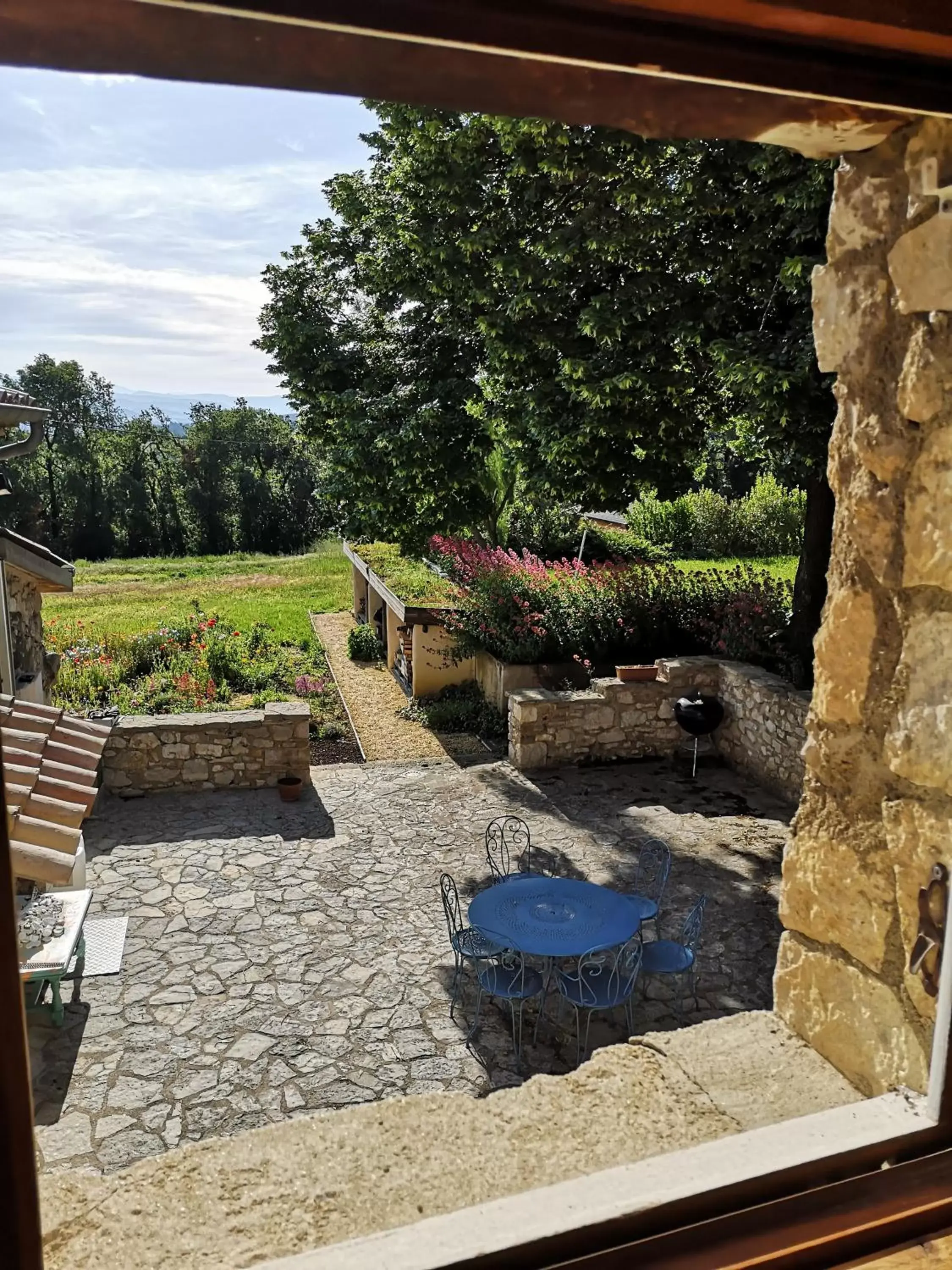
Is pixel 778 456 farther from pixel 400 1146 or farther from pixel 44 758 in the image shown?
pixel 400 1146

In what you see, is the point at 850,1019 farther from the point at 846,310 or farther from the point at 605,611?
the point at 605,611

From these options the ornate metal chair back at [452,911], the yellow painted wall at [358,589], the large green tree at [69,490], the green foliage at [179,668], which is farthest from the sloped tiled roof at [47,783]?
the large green tree at [69,490]

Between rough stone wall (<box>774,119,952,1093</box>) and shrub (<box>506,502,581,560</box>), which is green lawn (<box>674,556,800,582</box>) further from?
rough stone wall (<box>774,119,952,1093</box>)

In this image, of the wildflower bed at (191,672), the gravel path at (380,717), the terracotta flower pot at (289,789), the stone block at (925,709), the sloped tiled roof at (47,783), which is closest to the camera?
the stone block at (925,709)

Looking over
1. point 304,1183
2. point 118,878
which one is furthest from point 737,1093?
point 118,878

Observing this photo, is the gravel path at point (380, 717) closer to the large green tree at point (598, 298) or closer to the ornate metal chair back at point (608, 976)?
the large green tree at point (598, 298)

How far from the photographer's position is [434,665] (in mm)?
13156

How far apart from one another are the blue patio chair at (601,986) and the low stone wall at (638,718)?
4234mm

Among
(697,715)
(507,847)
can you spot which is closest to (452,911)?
(507,847)

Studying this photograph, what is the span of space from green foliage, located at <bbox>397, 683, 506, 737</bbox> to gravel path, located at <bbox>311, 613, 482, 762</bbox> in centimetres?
17

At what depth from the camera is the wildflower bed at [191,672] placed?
12453 mm

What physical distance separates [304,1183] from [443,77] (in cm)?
202

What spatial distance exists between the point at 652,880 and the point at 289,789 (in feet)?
12.3

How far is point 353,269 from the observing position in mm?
14656
